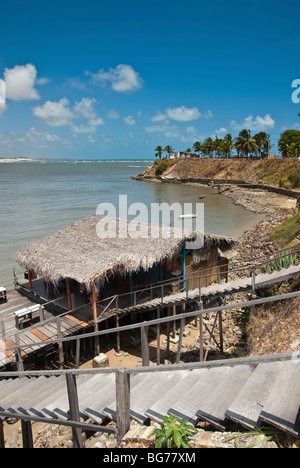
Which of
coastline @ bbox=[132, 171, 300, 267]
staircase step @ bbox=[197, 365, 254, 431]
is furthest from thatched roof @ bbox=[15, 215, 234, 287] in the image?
staircase step @ bbox=[197, 365, 254, 431]

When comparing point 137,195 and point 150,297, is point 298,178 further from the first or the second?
point 150,297

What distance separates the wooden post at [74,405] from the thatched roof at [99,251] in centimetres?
651

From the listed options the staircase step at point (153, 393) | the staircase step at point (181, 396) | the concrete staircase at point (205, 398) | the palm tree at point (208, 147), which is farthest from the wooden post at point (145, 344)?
the palm tree at point (208, 147)

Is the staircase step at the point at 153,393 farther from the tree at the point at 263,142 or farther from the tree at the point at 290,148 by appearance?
the tree at the point at 263,142

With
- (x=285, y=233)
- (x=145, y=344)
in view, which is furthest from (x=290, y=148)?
(x=145, y=344)

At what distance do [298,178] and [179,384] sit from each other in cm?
4968

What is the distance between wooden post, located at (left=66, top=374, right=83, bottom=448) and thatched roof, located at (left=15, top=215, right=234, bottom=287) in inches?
256

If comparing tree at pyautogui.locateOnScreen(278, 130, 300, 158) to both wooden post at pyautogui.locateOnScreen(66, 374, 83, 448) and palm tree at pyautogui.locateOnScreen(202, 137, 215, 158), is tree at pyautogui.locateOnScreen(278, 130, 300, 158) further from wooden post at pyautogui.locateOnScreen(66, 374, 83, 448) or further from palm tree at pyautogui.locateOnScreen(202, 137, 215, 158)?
wooden post at pyautogui.locateOnScreen(66, 374, 83, 448)

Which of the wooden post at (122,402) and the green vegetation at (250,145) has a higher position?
the green vegetation at (250,145)

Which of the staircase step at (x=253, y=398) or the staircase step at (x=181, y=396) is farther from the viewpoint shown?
the staircase step at (x=181, y=396)

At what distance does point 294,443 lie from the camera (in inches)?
106

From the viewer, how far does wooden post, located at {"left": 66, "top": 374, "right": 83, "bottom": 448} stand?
3.39 m

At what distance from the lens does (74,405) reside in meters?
3.51

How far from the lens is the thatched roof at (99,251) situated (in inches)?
428
